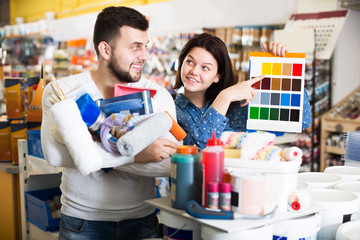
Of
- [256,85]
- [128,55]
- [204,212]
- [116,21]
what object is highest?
[116,21]

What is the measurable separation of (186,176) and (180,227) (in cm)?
17

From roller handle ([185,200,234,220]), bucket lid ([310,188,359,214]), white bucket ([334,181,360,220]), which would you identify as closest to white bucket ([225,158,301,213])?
roller handle ([185,200,234,220])

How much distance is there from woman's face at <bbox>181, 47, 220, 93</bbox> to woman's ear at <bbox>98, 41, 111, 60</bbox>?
449 millimetres

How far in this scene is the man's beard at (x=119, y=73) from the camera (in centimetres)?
182

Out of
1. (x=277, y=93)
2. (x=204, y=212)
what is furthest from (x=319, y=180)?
(x=204, y=212)

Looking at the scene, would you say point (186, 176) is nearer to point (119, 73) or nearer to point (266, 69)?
point (119, 73)

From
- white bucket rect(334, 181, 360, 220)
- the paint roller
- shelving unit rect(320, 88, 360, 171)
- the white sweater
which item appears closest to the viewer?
the paint roller

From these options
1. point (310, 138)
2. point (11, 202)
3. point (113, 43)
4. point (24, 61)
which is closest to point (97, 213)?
point (113, 43)

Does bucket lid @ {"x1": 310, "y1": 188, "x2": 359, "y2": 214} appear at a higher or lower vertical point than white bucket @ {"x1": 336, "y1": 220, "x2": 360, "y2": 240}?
higher

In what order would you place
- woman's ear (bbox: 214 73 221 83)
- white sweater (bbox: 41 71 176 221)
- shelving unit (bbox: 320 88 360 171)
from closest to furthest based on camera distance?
1. white sweater (bbox: 41 71 176 221)
2. woman's ear (bbox: 214 73 221 83)
3. shelving unit (bbox: 320 88 360 171)

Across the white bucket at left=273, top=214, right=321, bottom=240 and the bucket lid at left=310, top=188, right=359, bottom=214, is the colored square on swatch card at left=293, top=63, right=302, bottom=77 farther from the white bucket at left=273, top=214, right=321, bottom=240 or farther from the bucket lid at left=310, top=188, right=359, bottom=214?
the white bucket at left=273, top=214, right=321, bottom=240

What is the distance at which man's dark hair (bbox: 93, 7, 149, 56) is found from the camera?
5.99 ft

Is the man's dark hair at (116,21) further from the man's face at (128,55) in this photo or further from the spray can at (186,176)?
the spray can at (186,176)

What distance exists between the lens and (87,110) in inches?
58.4
